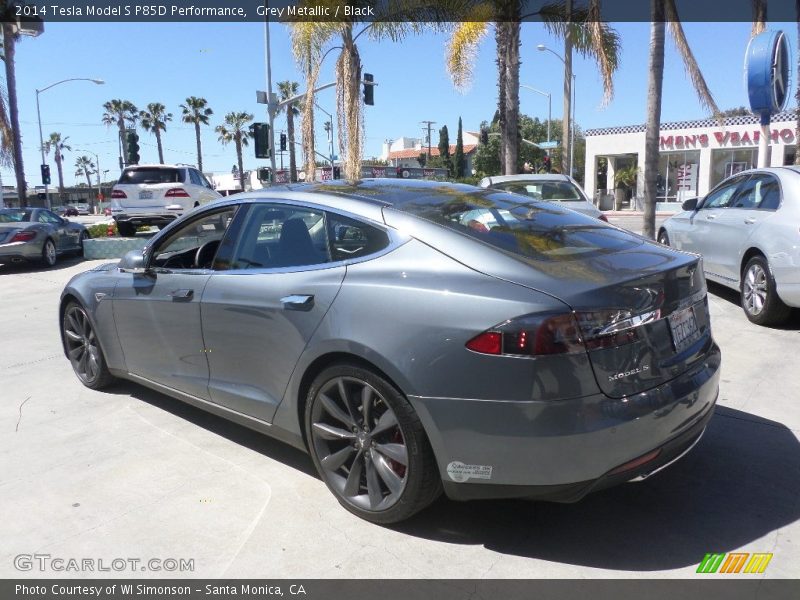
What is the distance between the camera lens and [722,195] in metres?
7.54

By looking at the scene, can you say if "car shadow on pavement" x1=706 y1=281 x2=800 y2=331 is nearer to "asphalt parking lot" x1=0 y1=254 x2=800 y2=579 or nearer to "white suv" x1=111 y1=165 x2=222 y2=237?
"asphalt parking lot" x1=0 y1=254 x2=800 y2=579

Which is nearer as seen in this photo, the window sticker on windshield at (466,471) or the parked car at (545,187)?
the window sticker on windshield at (466,471)

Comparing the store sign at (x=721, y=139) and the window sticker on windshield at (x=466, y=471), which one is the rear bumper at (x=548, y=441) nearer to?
the window sticker on windshield at (x=466, y=471)

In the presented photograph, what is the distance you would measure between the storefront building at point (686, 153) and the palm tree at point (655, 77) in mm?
16204

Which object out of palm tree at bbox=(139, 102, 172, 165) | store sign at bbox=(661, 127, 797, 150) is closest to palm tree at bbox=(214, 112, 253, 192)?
palm tree at bbox=(139, 102, 172, 165)

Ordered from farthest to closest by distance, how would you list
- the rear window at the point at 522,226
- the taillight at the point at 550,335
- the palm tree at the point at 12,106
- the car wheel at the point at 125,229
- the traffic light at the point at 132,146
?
1. the palm tree at the point at 12,106
2. the traffic light at the point at 132,146
3. the car wheel at the point at 125,229
4. the rear window at the point at 522,226
5. the taillight at the point at 550,335

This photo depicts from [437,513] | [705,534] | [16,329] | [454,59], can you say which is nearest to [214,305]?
[437,513]

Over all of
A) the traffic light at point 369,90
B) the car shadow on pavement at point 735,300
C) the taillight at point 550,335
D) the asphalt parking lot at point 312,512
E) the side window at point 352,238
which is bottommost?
the asphalt parking lot at point 312,512

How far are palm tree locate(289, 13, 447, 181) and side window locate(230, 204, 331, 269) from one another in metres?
15.0

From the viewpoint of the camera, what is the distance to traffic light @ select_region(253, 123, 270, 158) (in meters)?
19.4

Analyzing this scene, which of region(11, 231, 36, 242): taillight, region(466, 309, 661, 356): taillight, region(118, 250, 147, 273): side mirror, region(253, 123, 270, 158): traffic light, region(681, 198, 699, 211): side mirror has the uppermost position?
region(253, 123, 270, 158): traffic light

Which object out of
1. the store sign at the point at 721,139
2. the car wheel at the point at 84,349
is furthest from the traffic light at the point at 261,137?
the store sign at the point at 721,139

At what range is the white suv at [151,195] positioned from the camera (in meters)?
15.8

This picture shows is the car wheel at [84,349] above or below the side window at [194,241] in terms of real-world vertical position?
below
